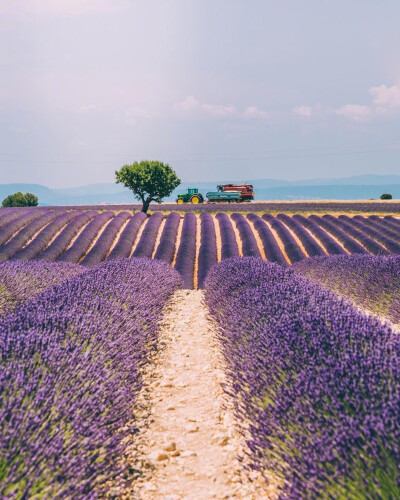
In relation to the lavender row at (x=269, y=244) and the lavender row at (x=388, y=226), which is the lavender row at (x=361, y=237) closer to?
the lavender row at (x=388, y=226)

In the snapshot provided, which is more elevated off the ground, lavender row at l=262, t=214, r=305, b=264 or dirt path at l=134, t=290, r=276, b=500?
lavender row at l=262, t=214, r=305, b=264

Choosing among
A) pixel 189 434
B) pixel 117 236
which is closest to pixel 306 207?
pixel 117 236

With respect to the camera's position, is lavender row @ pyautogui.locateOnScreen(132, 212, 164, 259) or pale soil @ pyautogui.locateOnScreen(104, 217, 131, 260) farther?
pale soil @ pyautogui.locateOnScreen(104, 217, 131, 260)

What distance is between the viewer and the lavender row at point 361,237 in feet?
51.1

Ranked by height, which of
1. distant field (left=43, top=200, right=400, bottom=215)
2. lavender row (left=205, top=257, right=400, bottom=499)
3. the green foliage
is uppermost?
the green foliage

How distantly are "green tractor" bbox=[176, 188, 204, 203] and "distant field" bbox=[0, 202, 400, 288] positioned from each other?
29.6 feet

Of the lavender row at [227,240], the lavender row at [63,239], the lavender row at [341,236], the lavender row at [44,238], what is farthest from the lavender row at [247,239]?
the lavender row at [44,238]

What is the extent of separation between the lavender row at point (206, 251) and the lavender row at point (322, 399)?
8577mm

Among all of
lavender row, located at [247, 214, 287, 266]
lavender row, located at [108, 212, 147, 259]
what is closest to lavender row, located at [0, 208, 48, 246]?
lavender row, located at [108, 212, 147, 259]

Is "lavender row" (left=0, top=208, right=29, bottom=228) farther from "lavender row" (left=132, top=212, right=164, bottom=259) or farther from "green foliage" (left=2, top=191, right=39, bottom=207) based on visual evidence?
"green foliage" (left=2, top=191, right=39, bottom=207)

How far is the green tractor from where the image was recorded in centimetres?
3127

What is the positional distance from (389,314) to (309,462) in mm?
5883

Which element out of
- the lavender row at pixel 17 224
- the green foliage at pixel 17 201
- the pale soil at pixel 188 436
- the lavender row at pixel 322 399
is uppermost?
the green foliage at pixel 17 201

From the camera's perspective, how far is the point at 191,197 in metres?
31.9
